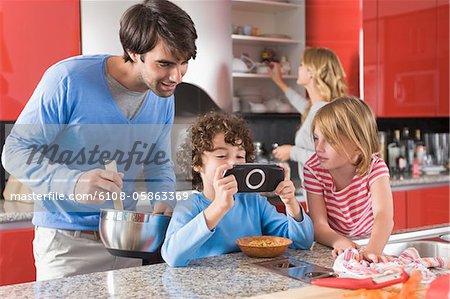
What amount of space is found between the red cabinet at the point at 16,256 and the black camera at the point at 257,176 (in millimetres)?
993

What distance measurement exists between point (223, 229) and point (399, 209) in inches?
72.0

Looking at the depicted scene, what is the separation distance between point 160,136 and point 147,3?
0.39 metres

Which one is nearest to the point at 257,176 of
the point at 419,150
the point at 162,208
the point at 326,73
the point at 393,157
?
the point at 162,208

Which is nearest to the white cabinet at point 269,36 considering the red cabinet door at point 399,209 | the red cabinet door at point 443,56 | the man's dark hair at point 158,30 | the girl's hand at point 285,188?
the red cabinet door at point 399,209

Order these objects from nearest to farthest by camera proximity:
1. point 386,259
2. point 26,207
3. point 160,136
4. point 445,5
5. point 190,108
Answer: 1. point 386,259
2. point 160,136
3. point 26,207
4. point 190,108
5. point 445,5

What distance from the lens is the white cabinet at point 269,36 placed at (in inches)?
124

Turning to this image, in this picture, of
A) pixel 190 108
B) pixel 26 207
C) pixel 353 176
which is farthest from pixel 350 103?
pixel 26 207

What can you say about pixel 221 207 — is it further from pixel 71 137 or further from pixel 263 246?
pixel 71 137

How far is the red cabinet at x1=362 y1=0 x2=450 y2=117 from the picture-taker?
3205mm

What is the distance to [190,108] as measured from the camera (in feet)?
8.11

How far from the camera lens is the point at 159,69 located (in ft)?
5.51

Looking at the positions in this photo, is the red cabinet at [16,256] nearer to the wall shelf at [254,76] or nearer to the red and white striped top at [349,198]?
the red and white striped top at [349,198]

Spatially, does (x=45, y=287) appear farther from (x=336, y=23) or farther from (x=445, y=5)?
(x=445, y=5)

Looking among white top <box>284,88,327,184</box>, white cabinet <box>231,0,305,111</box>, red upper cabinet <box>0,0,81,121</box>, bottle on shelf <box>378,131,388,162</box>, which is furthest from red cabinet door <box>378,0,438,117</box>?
red upper cabinet <box>0,0,81,121</box>
